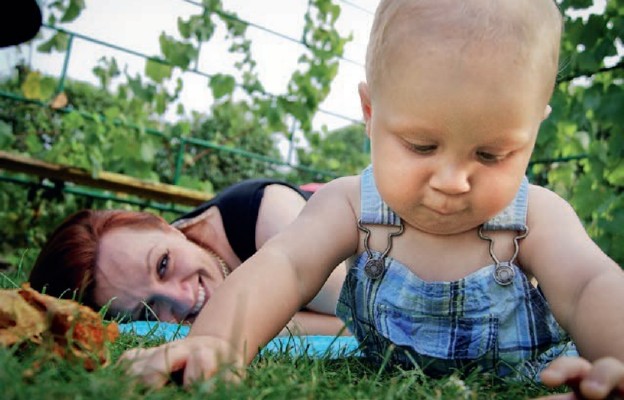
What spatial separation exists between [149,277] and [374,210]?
1.29 meters

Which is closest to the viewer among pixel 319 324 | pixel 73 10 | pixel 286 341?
pixel 286 341

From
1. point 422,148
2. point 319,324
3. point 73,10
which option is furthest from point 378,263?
point 73,10

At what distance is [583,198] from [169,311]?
2.30 metres

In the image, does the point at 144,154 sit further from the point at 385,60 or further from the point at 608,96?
the point at 385,60

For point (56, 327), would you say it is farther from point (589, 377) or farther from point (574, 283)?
point (574, 283)

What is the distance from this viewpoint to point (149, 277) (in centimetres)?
244

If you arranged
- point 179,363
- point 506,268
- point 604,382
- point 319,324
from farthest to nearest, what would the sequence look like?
point 319,324, point 506,268, point 179,363, point 604,382

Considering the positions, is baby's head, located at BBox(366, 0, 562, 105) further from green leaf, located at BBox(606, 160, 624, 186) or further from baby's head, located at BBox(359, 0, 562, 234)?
green leaf, located at BBox(606, 160, 624, 186)

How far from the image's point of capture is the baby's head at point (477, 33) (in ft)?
3.66

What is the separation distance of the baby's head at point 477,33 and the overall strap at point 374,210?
0.35 meters

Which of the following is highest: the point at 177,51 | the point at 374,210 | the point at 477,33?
the point at 177,51

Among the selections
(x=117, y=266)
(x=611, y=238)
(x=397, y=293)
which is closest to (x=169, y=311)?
(x=117, y=266)

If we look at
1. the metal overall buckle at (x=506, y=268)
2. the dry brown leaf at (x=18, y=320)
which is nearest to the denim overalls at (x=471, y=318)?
the metal overall buckle at (x=506, y=268)

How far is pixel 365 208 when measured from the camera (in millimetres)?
1491
